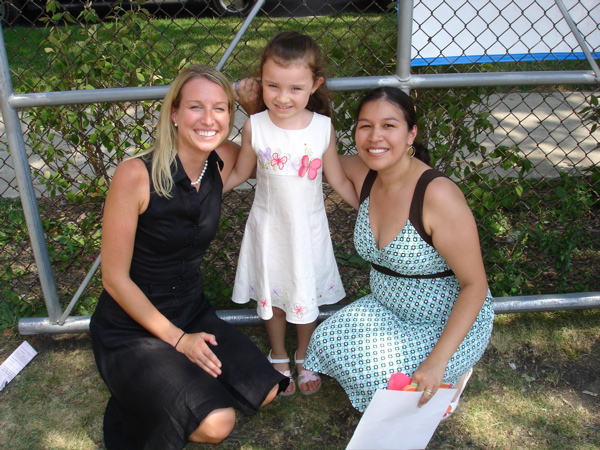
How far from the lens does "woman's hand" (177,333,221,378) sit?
215 cm

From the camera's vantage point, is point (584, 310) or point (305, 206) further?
point (584, 310)

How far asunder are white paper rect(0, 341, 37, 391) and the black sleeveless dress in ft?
2.13

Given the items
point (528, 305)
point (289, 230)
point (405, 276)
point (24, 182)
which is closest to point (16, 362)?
point (24, 182)

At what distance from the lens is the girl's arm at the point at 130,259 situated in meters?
2.08

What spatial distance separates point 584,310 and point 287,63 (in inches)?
79.3

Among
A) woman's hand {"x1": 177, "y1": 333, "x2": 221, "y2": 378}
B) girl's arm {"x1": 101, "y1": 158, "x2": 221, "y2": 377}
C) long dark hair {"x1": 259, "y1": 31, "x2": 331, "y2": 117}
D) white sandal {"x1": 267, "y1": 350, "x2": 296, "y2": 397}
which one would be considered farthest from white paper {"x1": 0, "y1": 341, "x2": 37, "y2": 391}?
long dark hair {"x1": 259, "y1": 31, "x2": 331, "y2": 117}

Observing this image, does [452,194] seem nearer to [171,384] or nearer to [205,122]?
[205,122]

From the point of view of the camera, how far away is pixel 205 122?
2113 mm

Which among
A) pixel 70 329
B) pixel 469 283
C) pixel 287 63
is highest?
pixel 287 63

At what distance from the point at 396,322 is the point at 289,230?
55 cm

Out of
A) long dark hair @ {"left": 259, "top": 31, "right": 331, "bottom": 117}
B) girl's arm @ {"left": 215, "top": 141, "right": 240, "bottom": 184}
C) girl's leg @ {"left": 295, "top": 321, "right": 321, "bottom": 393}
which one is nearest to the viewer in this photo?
long dark hair @ {"left": 259, "top": 31, "right": 331, "bottom": 117}

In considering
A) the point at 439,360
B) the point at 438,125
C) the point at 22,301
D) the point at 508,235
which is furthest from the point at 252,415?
the point at 508,235

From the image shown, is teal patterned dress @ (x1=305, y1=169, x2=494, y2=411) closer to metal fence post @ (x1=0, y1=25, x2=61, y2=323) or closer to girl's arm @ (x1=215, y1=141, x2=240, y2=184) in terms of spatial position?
girl's arm @ (x1=215, y1=141, x2=240, y2=184)

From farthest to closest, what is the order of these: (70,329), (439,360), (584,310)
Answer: (584,310)
(70,329)
(439,360)
